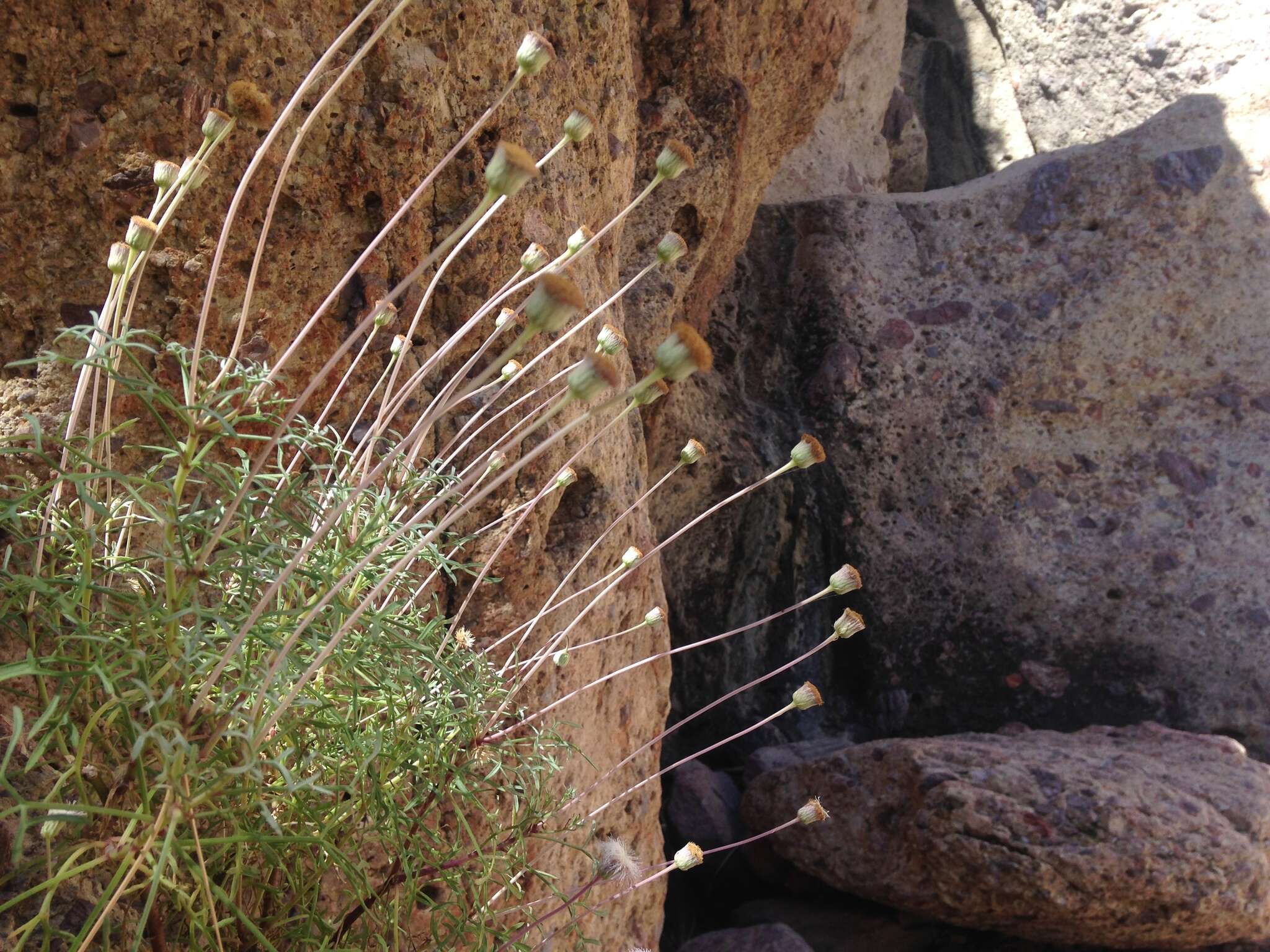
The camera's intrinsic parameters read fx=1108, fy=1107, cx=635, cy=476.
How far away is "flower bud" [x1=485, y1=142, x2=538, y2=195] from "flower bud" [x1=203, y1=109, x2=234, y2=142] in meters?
0.25

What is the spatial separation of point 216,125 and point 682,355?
0.46m

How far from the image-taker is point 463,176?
66.9 inches

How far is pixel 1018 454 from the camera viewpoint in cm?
385

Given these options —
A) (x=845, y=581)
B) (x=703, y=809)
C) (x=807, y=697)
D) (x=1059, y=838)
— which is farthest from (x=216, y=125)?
(x=703, y=809)

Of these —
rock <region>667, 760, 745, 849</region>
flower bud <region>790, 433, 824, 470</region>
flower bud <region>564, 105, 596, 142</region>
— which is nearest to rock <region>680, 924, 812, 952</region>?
rock <region>667, 760, 745, 849</region>

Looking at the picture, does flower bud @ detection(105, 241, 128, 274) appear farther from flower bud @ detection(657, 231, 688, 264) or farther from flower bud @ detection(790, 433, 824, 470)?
flower bud @ detection(790, 433, 824, 470)

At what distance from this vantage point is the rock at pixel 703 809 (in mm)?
3332

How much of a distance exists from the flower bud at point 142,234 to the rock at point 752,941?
2412mm

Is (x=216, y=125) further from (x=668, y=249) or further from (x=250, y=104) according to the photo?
(x=668, y=249)

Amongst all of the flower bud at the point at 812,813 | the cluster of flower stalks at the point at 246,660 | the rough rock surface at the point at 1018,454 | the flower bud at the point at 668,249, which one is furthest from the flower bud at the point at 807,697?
Answer: the rough rock surface at the point at 1018,454

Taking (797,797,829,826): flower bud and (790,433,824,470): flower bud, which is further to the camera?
(797,797,829,826): flower bud

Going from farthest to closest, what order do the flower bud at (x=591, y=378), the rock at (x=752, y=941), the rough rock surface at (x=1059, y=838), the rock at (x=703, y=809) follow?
the rock at (x=703, y=809) → the rock at (x=752, y=941) → the rough rock surface at (x=1059, y=838) → the flower bud at (x=591, y=378)

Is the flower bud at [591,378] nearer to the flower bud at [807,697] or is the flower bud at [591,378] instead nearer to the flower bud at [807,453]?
the flower bud at [807,453]

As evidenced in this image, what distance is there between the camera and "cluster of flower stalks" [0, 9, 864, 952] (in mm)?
747
